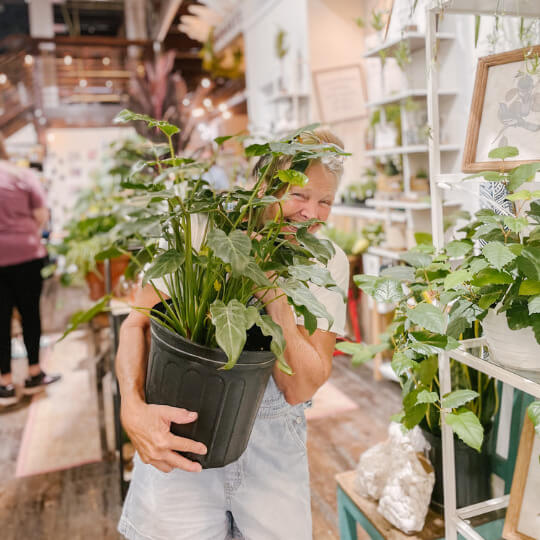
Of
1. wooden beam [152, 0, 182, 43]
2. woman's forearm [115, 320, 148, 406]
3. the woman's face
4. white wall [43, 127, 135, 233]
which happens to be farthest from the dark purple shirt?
wooden beam [152, 0, 182, 43]

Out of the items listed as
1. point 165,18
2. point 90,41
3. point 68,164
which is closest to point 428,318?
point 68,164

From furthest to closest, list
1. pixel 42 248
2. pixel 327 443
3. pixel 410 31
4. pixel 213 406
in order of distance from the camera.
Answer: pixel 42 248, pixel 410 31, pixel 327 443, pixel 213 406

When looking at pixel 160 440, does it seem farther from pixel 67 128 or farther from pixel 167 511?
pixel 67 128

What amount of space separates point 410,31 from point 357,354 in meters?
2.11

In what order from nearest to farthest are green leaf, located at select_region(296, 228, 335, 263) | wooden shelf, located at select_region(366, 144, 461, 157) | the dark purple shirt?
green leaf, located at select_region(296, 228, 335, 263), wooden shelf, located at select_region(366, 144, 461, 157), the dark purple shirt

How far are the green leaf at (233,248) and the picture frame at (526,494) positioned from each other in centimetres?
91

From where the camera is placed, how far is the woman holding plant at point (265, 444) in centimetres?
106

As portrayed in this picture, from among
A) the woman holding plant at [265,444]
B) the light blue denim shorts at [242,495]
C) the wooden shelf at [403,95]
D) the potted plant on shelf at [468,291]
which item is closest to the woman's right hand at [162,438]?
the woman holding plant at [265,444]

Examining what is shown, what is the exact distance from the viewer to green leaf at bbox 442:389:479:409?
1.13 meters

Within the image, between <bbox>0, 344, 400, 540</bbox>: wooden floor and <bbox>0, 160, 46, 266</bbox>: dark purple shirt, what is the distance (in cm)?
100

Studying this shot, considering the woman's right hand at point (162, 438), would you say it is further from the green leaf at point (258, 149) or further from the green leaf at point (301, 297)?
the green leaf at point (258, 149)

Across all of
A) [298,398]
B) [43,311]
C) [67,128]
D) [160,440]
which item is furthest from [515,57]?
[67,128]

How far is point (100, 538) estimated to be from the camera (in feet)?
6.74

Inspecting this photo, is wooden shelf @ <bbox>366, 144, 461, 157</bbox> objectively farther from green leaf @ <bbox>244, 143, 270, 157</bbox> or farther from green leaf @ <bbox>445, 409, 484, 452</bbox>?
green leaf @ <bbox>244, 143, 270, 157</bbox>
